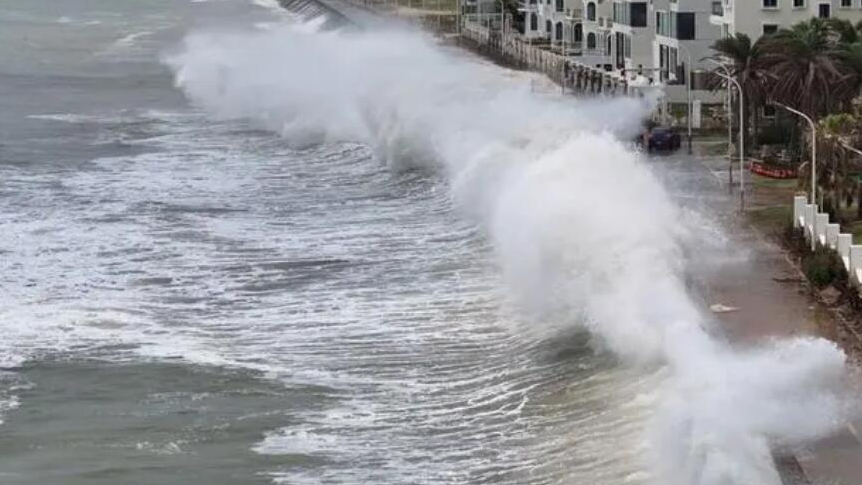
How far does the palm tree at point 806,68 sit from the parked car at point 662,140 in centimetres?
439

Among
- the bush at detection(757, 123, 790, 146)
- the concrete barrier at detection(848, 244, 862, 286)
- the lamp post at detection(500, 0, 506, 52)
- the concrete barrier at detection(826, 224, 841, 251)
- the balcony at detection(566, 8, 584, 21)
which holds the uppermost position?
the concrete barrier at detection(848, 244, 862, 286)

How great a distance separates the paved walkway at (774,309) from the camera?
2608cm

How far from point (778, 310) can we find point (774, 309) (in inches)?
4.3

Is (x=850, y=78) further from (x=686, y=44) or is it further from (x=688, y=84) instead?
(x=686, y=44)

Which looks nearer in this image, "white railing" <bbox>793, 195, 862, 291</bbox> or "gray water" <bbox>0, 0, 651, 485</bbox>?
"gray water" <bbox>0, 0, 651, 485</bbox>

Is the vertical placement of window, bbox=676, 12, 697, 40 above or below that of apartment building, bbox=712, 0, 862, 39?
below

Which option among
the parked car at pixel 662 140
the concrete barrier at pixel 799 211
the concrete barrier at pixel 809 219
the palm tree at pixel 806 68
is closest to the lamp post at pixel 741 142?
the palm tree at pixel 806 68

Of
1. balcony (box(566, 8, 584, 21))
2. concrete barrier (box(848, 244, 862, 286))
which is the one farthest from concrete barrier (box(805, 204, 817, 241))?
balcony (box(566, 8, 584, 21))

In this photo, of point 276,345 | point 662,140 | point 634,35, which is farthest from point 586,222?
point 634,35

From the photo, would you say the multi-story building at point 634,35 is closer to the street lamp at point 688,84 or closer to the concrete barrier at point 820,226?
the street lamp at point 688,84

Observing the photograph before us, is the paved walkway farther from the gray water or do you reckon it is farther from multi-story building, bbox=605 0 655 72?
multi-story building, bbox=605 0 655 72

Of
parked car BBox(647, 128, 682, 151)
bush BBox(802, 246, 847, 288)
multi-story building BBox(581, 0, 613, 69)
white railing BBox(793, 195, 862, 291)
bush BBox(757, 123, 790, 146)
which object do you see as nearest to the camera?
white railing BBox(793, 195, 862, 291)

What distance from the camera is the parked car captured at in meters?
64.4

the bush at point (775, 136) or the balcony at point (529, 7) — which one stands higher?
the bush at point (775, 136)
